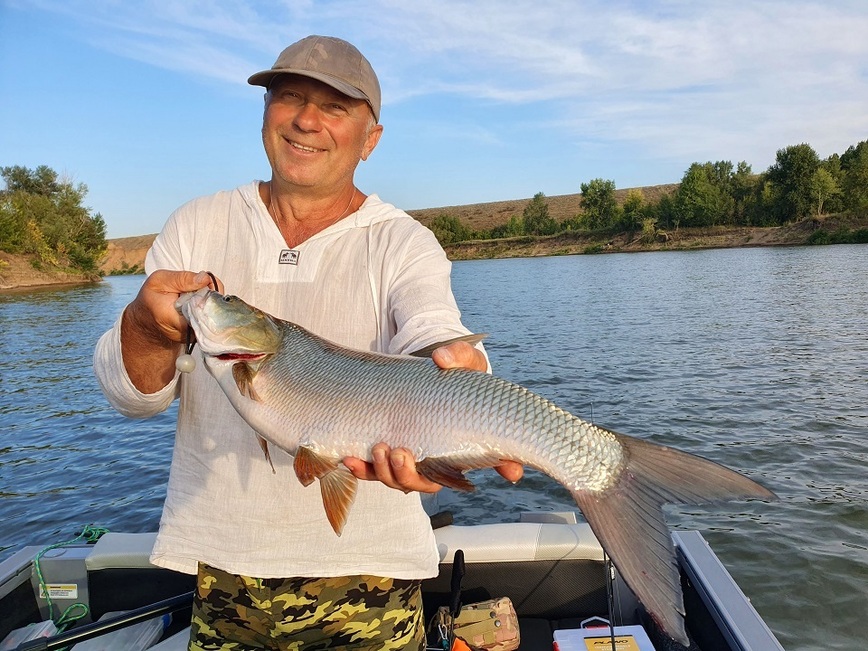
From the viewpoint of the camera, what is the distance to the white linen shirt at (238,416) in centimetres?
235

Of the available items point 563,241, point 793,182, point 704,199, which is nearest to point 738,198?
point 704,199

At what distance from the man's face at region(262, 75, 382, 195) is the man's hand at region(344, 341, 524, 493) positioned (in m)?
0.91

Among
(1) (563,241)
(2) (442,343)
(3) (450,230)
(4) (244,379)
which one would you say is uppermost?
(3) (450,230)

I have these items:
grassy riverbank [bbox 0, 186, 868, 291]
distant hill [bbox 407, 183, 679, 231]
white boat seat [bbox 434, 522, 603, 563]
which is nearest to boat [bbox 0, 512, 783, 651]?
white boat seat [bbox 434, 522, 603, 563]

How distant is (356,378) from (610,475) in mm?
908

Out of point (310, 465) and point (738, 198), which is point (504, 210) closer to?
point (738, 198)

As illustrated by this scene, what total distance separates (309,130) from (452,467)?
4.55 ft

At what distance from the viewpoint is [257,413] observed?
2.30m

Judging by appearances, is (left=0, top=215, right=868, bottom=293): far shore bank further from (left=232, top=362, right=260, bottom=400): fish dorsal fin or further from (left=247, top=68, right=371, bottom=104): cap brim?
(left=232, top=362, right=260, bottom=400): fish dorsal fin

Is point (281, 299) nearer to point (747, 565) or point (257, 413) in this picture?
point (257, 413)

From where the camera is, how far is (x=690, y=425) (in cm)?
1107

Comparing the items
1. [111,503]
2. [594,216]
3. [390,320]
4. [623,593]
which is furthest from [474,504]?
[594,216]

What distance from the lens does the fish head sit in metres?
2.21

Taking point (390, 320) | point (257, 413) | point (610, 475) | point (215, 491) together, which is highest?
point (390, 320)
